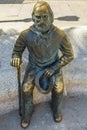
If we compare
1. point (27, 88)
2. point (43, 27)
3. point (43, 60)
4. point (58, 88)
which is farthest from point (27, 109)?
point (43, 27)

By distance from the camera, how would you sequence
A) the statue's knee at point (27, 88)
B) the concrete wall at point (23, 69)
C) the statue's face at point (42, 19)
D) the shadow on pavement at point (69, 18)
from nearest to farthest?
the statue's face at point (42, 19)
the statue's knee at point (27, 88)
the concrete wall at point (23, 69)
the shadow on pavement at point (69, 18)

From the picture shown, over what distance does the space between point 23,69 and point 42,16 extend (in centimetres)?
77

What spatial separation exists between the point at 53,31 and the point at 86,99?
32.2 inches

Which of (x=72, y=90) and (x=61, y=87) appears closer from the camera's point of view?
(x=61, y=87)

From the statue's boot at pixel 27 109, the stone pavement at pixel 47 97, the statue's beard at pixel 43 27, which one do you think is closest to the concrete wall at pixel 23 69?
the stone pavement at pixel 47 97

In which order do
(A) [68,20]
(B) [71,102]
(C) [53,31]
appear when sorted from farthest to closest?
(A) [68,20] → (B) [71,102] → (C) [53,31]

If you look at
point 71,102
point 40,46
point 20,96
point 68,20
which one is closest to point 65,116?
point 71,102

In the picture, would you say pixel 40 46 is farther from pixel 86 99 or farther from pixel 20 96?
pixel 86 99

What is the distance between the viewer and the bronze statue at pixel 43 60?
2701mm

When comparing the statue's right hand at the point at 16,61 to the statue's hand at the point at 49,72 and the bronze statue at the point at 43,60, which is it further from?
the statue's hand at the point at 49,72

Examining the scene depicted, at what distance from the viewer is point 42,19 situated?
8.50 feet

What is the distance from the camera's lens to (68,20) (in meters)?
4.54

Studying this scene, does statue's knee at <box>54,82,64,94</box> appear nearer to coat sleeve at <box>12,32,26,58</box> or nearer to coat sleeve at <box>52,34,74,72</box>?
coat sleeve at <box>52,34,74,72</box>

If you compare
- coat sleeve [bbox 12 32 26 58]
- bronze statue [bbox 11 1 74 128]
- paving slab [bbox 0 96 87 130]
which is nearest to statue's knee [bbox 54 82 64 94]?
bronze statue [bbox 11 1 74 128]
